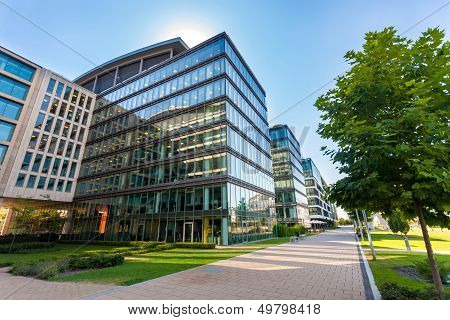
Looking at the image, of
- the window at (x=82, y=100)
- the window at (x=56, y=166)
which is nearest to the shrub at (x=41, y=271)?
the window at (x=56, y=166)

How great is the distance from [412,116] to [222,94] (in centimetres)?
2656

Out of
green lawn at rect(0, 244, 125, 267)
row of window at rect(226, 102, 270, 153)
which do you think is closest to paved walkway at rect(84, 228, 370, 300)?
green lawn at rect(0, 244, 125, 267)

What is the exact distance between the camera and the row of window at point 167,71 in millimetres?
33009

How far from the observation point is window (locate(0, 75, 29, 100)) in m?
37.2

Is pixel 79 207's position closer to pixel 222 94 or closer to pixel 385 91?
pixel 222 94

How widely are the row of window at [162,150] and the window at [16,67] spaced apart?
18.9 m

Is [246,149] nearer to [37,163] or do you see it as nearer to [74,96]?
[37,163]

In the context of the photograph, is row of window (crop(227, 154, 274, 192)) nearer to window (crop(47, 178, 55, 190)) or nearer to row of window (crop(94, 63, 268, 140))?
row of window (crop(94, 63, 268, 140))

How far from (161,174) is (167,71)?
18437mm

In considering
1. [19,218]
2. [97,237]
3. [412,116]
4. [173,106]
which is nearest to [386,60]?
[412,116]

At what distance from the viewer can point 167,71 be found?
38.3m

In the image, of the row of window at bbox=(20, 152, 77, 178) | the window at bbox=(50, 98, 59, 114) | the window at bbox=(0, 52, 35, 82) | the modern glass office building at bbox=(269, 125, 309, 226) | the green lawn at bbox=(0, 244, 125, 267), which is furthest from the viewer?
the modern glass office building at bbox=(269, 125, 309, 226)

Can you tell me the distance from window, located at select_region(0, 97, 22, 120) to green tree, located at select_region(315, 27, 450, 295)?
1988 inches

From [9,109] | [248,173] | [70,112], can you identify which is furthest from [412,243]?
[9,109]
